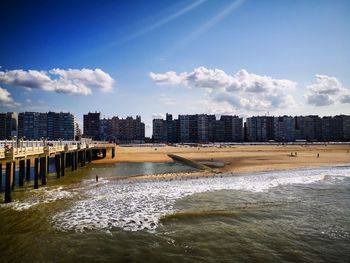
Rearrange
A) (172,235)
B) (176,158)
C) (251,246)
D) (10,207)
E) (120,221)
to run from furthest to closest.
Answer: (176,158) → (10,207) → (120,221) → (172,235) → (251,246)

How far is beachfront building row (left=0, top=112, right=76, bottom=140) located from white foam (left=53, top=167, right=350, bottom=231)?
160 metres

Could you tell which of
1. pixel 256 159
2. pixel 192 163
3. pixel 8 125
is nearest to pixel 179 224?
pixel 192 163

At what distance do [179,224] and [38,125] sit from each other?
180 metres

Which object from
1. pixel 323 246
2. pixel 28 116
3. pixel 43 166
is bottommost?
pixel 323 246

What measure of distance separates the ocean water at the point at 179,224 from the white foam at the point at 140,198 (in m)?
0.07

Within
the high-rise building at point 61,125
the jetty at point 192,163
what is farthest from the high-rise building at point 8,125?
the jetty at point 192,163

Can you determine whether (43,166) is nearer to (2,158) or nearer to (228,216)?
(2,158)

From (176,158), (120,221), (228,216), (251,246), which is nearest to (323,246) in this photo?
(251,246)

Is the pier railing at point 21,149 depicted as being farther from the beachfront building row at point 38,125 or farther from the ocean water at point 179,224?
the beachfront building row at point 38,125

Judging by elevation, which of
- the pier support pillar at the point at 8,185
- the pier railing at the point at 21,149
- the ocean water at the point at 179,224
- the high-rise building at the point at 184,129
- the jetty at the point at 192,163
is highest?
the high-rise building at the point at 184,129

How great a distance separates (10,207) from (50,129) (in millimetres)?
169334

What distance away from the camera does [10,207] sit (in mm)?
20141

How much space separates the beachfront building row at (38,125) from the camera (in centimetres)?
17275

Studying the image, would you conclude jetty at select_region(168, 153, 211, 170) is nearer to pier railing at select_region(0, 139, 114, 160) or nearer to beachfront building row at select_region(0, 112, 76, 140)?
A: pier railing at select_region(0, 139, 114, 160)
